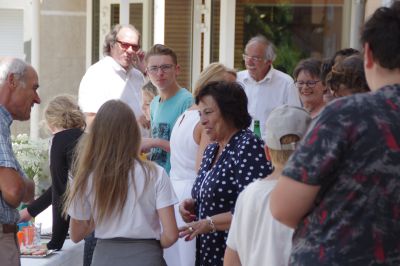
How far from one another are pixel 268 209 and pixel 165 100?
3486 millimetres

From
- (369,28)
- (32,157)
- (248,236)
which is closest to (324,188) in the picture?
(369,28)

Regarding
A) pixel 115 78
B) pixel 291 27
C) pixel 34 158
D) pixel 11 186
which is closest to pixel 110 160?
pixel 11 186

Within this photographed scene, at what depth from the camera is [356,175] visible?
2.66 m

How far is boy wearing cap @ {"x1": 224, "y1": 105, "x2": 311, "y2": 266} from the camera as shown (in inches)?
130

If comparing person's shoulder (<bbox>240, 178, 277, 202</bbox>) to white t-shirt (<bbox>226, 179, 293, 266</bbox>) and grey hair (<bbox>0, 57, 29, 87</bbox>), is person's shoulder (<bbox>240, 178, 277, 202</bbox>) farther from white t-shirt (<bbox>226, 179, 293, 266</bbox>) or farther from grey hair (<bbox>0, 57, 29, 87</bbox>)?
grey hair (<bbox>0, 57, 29, 87</bbox>)

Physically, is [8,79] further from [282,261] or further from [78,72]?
[78,72]

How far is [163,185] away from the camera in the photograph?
4285 mm

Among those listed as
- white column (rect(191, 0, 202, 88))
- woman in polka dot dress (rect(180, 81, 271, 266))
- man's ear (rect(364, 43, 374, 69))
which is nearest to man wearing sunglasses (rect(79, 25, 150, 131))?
woman in polka dot dress (rect(180, 81, 271, 266))

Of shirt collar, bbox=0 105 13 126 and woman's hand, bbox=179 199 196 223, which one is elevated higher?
shirt collar, bbox=0 105 13 126

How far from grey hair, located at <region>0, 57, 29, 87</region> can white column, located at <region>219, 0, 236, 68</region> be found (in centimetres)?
801

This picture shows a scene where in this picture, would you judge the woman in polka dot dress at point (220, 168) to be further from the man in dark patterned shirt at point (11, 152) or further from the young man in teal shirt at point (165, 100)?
the young man in teal shirt at point (165, 100)

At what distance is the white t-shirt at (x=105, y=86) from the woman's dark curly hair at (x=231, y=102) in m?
2.56

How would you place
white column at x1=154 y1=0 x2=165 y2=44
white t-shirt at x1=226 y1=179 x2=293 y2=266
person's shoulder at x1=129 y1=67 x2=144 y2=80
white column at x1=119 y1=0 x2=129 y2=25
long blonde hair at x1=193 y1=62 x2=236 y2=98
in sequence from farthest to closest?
1. white column at x1=154 y1=0 x2=165 y2=44
2. white column at x1=119 y1=0 x2=129 y2=25
3. person's shoulder at x1=129 y1=67 x2=144 y2=80
4. long blonde hair at x1=193 y1=62 x2=236 y2=98
5. white t-shirt at x1=226 y1=179 x2=293 y2=266

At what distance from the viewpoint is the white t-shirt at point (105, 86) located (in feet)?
23.7
